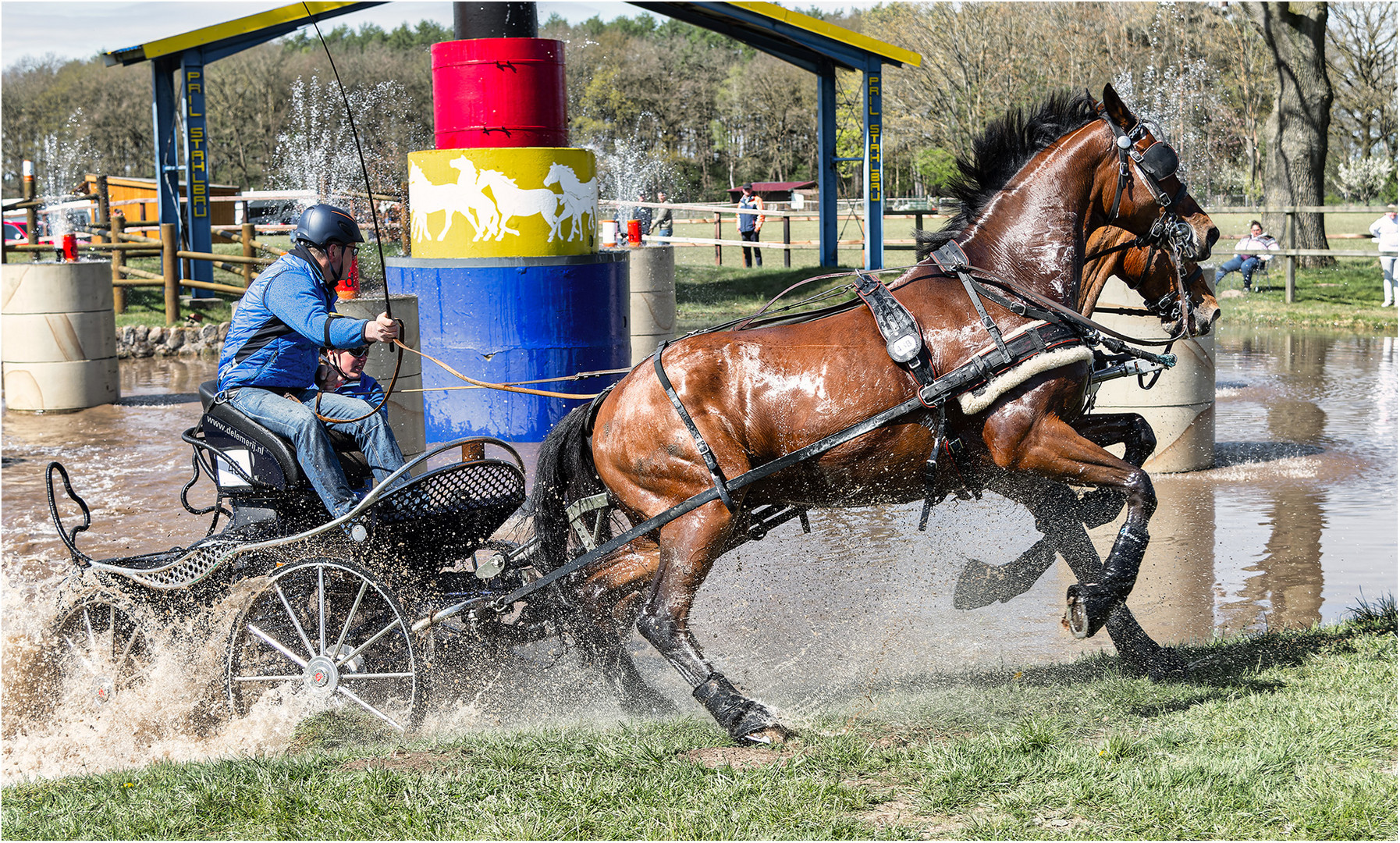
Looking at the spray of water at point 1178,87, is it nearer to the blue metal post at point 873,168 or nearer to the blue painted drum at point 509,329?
the blue metal post at point 873,168

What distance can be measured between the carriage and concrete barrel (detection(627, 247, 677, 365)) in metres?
8.28

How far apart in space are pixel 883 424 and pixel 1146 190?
146 cm

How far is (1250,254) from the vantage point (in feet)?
68.3

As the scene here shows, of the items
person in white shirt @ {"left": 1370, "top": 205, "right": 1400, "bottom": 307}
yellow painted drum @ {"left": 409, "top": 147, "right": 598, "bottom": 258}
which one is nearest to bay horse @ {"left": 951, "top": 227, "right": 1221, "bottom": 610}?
yellow painted drum @ {"left": 409, "top": 147, "right": 598, "bottom": 258}

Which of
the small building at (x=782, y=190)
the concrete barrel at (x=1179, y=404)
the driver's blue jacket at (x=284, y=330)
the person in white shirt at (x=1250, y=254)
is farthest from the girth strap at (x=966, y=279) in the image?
the small building at (x=782, y=190)

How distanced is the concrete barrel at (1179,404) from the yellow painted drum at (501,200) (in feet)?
13.6

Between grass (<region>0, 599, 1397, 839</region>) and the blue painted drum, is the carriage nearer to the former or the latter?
grass (<region>0, 599, 1397, 839</region>)

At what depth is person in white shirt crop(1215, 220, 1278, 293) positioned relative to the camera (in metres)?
20.5

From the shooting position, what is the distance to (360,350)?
18.1 feet

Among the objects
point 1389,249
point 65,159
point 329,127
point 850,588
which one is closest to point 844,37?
point 1389,249

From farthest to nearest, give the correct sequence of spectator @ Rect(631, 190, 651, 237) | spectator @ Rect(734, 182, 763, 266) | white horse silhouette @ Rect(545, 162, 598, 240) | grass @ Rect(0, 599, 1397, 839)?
spectator @ Rect(631, 190, 651, 237) < spectator @ Rect(734, 182, 763, 266) < white horse silhouette @ Rect(545, 162, 598, 240) < grass @ Rect(0, 599, 1397, 839)

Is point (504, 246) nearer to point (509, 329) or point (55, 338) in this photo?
point (509, 329)

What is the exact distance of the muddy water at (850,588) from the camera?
16.7 feet

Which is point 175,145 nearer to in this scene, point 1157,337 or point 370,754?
point 1157,337
